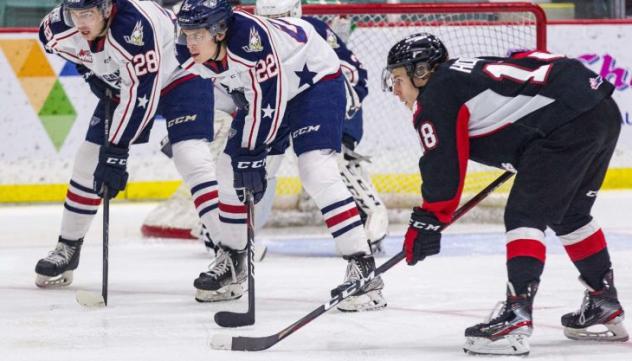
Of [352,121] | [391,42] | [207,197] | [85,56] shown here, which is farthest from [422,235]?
[391,42]

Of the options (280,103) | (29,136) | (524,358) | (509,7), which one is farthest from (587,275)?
(29,136)

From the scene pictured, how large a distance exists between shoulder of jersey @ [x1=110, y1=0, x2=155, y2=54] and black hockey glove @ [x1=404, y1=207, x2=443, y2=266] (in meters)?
1.13

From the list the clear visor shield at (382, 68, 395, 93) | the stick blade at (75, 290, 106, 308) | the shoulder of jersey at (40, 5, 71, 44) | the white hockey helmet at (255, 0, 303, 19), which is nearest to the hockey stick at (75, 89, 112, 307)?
the stick blade at (75, 290, 106, 308)

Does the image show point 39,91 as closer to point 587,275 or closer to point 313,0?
point 313,0

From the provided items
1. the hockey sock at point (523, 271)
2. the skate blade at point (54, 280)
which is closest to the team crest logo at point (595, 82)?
the hockey sock at point (523, 271)

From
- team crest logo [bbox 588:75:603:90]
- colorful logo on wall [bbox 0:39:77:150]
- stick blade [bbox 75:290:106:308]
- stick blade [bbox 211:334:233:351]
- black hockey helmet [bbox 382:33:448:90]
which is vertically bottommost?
colorful logo on wall [bbox 0:39:77:150]

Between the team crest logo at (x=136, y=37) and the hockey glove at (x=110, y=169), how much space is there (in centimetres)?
30

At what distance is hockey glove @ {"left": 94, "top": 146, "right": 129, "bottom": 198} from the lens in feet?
11.5

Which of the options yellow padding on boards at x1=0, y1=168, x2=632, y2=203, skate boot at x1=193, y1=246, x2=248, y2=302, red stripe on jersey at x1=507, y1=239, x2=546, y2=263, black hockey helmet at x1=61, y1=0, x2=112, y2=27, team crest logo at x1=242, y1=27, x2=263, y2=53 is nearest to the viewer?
red stripe on jersey at x1=507, y1=239, x2=546, y2=263

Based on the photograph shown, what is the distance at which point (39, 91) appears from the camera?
247 inches

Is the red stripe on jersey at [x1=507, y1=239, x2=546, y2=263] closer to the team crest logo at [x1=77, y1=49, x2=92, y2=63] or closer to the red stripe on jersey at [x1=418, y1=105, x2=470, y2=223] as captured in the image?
the red stripe on jersey at [x1=418, y1=105, x2=470, y2=223]

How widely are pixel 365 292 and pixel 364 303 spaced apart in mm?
45

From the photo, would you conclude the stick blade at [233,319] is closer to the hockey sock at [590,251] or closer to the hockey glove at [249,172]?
the hockey glove at [249,172]

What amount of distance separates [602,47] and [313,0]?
1.57 metres
